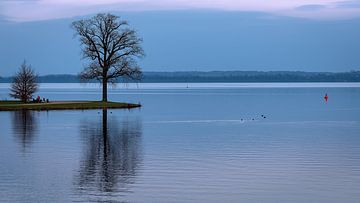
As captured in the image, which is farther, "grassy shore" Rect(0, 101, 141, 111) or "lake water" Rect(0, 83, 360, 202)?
"grassy shore" Rect(0, 101, 141, 111)

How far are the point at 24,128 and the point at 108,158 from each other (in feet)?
63.5

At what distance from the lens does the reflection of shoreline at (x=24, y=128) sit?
133 ft

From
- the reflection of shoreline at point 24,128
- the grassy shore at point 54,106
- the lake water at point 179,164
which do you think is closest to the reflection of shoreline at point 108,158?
the lake water at point 179,164

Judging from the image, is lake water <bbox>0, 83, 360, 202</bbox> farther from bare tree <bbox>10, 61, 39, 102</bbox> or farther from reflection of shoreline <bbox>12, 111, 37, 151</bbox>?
bare tree <bbox>10, 61, 39, 102</bbox>

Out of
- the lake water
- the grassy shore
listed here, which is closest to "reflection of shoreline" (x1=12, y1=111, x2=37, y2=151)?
the lake water

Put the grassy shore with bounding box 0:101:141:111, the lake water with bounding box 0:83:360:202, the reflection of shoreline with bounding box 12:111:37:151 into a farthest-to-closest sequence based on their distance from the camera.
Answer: the grassy shore with bounding box 0:101:141:111 < the reflection of shoreline with bounding box 12:111:37:151 < the lake water with bounding box 0:83:360:202

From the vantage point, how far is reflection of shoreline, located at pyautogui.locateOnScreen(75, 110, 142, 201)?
961 inches

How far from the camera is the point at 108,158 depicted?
32.1m

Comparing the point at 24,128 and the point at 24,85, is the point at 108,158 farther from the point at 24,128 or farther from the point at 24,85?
the point at 24,85

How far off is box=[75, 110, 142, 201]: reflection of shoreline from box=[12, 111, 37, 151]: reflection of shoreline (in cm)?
327

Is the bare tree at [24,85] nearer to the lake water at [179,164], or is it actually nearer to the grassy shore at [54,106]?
the grassy shore at [54,106]

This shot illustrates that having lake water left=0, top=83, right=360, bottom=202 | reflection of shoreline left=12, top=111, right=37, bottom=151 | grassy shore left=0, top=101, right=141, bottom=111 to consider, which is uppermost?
grassy shore left=0, top=101, right=141, bottom=111

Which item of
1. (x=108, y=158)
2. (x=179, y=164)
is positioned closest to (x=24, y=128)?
(x=108, y=158)

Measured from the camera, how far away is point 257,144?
127 ft
